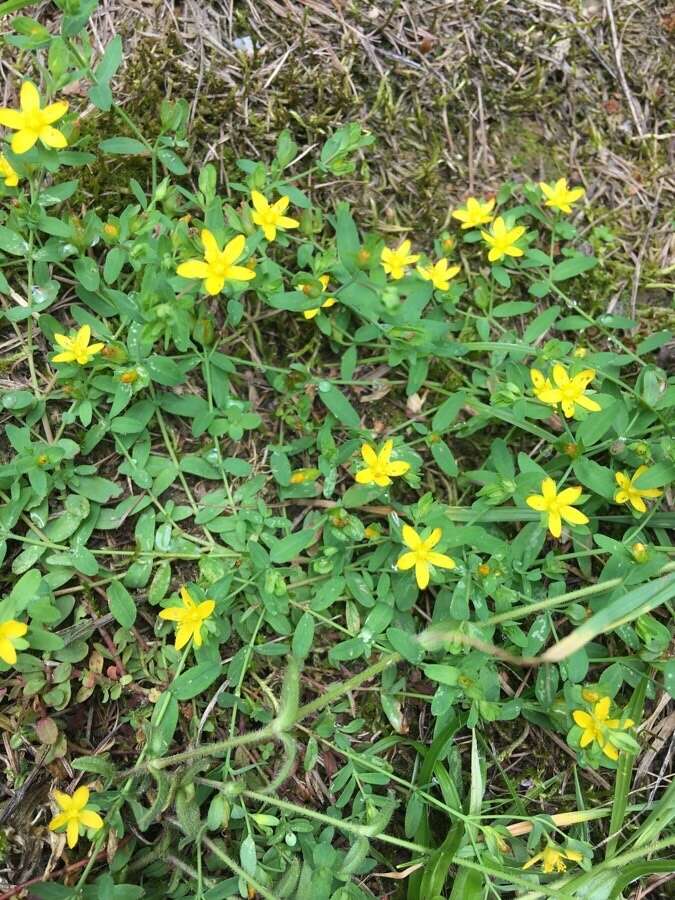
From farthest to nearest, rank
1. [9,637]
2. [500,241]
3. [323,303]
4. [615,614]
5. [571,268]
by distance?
[571,268] → [500,241] → [323,303] → [9,637] → [615,614]

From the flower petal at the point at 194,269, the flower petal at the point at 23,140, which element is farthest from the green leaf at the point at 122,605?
the flower petal at the point at 23,140

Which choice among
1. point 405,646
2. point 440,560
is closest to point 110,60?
point 440,560

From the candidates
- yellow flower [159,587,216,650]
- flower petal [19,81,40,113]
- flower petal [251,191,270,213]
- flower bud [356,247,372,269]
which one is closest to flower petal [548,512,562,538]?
flower bud [356,247,372,269]

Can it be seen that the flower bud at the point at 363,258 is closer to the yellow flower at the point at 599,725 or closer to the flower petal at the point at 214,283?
the flower petal at the point at 214,283

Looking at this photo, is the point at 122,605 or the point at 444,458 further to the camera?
the point at 444,458

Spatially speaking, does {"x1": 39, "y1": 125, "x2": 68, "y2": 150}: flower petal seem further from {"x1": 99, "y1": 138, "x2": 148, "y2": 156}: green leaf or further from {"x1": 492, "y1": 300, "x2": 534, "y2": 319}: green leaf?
{"x1": 492, "y1": 300, "x2": 534, "y2": 319}: green leaf

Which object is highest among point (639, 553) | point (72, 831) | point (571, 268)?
point (571, 268)

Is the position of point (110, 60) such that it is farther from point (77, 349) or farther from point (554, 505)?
point (554, 505)
